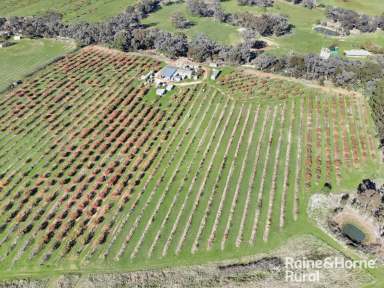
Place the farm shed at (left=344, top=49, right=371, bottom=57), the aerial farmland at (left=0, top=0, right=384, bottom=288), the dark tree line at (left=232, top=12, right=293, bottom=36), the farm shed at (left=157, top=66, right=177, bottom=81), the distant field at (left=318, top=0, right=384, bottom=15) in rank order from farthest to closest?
the distant field at (left=318, top=0, right=384, bottom=15) → the dark tree line at (left=232, top=12, right=293, bottom=36) → the farm shed at (left=344, top=49, right=371, bottom=57) → the farm shed at (left=157, top=66, right=177, bottom=81) → the aerial farmland at (left=0, top=0, right=384, bottom=288)

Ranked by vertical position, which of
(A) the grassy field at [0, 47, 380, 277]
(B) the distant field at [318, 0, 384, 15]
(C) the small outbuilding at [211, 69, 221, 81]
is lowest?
(A) the grassy field at [0, 47, 380, 277]

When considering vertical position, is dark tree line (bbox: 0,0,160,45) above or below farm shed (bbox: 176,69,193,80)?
above

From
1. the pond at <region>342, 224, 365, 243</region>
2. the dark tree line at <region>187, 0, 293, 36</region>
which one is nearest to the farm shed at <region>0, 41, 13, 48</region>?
the dark tree line at <region>187, 0, 293, 36</region>

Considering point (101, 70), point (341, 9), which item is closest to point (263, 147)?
point (101, 70)

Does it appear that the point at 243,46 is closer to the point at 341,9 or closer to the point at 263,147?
the point at 263,147

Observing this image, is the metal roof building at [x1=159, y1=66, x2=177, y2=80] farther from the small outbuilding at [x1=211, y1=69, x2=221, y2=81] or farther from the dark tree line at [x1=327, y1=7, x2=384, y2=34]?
the dark tree line at [x1=327, y1=7, x2=384, y2=34]

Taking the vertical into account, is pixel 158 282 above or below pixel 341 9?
below
